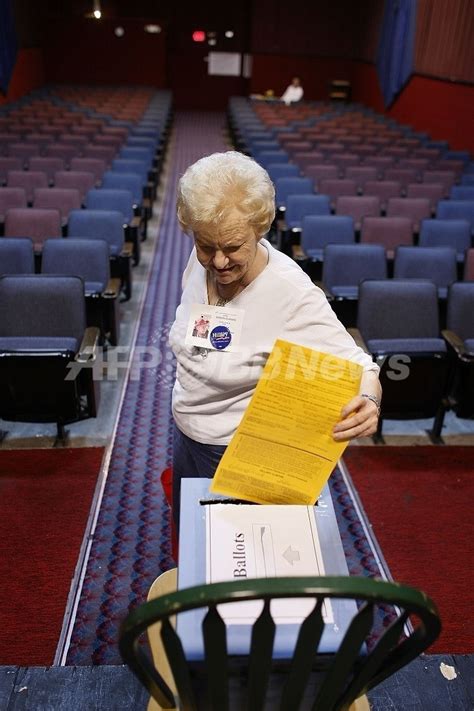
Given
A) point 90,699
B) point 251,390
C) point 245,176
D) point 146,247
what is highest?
point 245,176

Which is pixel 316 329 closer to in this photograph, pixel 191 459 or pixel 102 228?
pixel 191 459

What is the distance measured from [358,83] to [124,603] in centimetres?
1771

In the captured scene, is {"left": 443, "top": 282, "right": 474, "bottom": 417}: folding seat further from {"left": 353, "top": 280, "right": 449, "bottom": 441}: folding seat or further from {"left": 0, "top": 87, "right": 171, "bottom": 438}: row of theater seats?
{"left": 0, "top": 87, "right": 171, "bottom": 438}: row of theater seats

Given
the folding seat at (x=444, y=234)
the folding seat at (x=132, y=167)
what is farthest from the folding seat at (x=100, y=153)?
the folding seat at (x=444, y=234)

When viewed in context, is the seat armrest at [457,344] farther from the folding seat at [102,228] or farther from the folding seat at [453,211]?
the folding seat at [453,211]

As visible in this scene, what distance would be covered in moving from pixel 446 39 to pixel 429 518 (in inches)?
418

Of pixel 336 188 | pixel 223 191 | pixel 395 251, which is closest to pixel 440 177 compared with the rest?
pixel 336 188

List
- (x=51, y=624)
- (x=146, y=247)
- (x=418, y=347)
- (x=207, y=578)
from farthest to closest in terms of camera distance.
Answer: (x=146, y=247) < (x=418, y=347) < (x=51, y=624) < (x=207, y=578)

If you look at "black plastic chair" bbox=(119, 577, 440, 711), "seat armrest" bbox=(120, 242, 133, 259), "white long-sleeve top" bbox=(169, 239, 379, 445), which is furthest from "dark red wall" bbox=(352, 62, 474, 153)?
"black plastic chair" bbox=(119, 577, 440, 711)

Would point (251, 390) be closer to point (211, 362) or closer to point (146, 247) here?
point (211, 362)

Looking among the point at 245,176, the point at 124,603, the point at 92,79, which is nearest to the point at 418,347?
the point at 124,603

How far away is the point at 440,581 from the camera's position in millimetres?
2178

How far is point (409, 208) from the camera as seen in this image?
5.40 meters

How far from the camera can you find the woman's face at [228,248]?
1.14 metres
